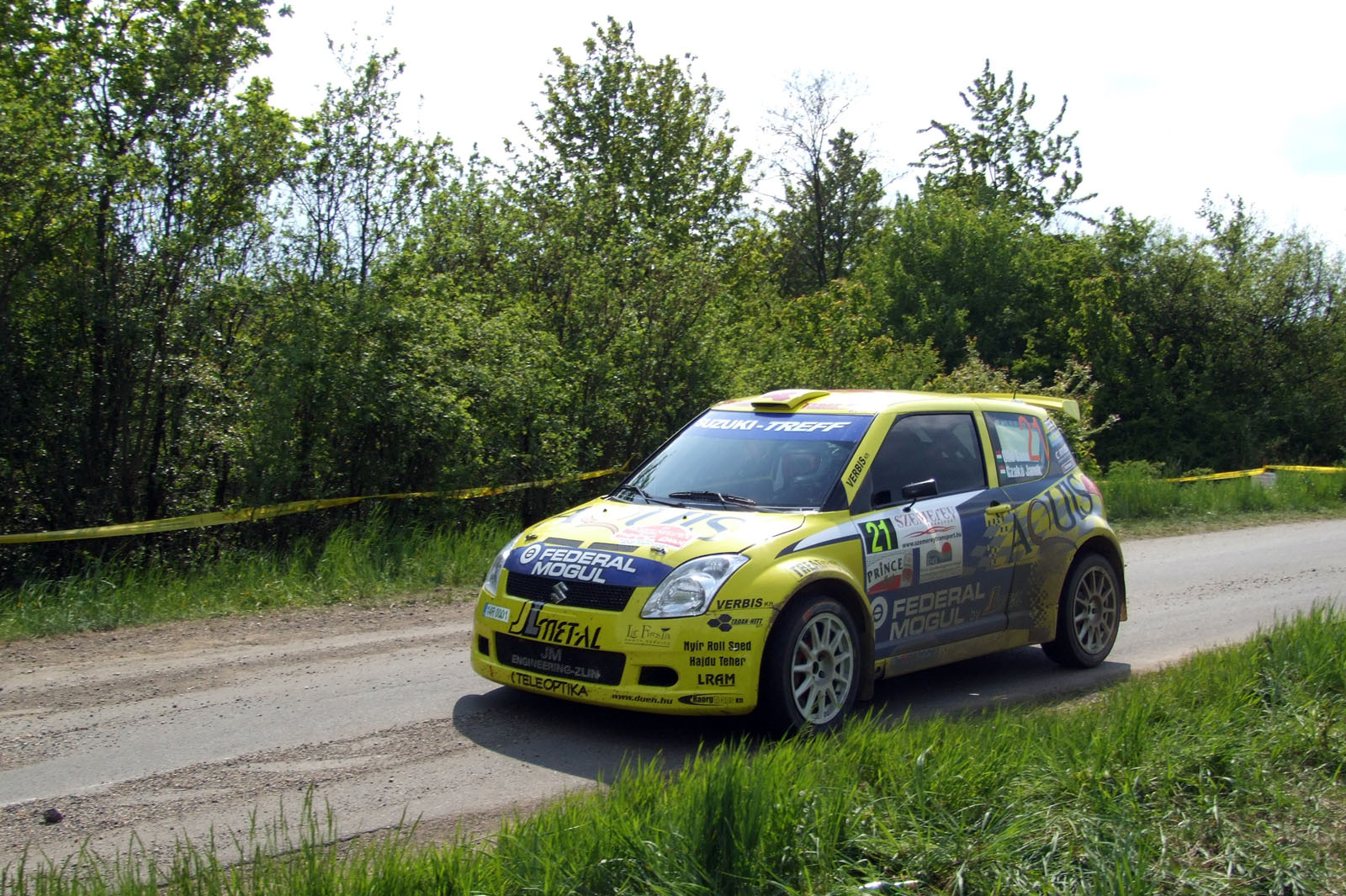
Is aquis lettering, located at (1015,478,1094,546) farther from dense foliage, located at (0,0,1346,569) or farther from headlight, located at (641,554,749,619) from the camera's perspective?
dense foliage, located at (0,0,1346,569)

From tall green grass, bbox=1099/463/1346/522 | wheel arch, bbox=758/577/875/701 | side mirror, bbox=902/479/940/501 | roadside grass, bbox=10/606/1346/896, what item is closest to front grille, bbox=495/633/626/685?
roadside grass, bbox=10/606/1346/896

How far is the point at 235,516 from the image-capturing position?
38.3ft

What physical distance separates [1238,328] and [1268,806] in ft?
102

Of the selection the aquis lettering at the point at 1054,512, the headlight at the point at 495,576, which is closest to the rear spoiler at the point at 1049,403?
the aquis lettering at the point at 1054,512

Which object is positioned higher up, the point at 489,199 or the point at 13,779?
the point at 489,199

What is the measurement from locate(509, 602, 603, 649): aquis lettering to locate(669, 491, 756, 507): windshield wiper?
1276 mm

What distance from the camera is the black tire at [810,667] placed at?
6.00 m

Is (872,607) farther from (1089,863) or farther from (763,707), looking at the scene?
(1089,863)

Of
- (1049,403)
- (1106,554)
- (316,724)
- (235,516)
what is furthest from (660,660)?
(235,516)

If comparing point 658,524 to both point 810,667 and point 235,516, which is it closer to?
point 810,667

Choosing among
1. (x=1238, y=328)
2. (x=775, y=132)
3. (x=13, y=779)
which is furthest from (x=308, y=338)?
(x=775, y=132)

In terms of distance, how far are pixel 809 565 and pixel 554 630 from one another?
4.51ft

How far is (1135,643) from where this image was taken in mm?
9219

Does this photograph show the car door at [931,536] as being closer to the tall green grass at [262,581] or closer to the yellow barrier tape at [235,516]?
the tall green grass at [262,581]
